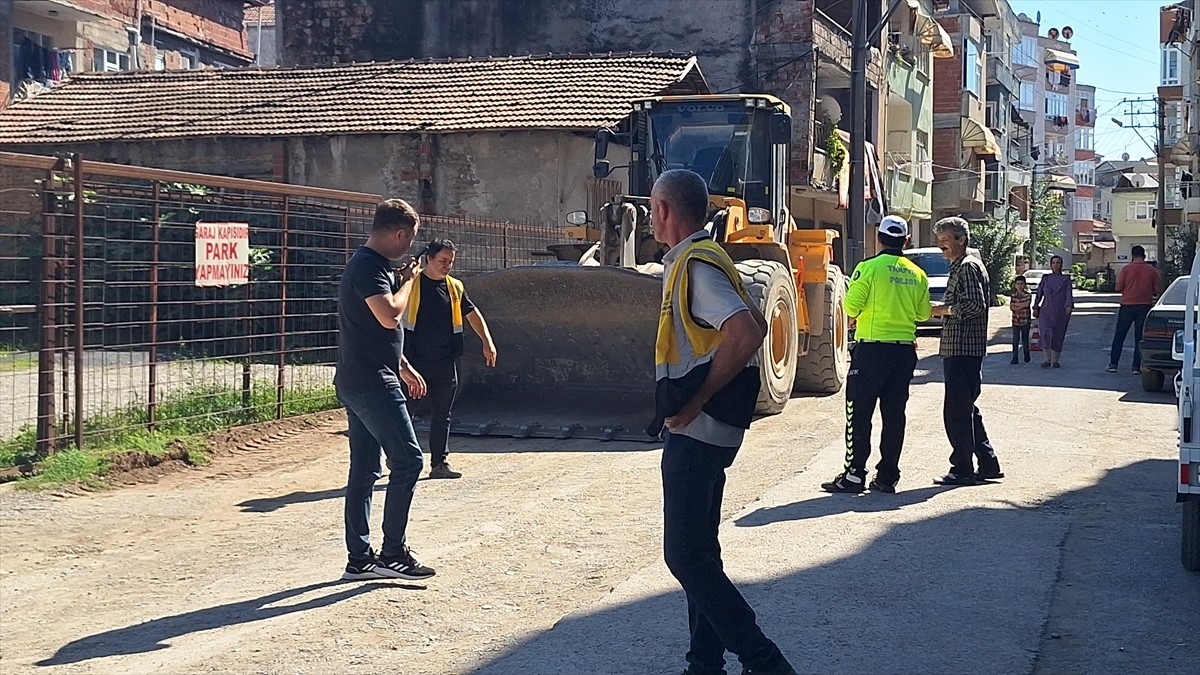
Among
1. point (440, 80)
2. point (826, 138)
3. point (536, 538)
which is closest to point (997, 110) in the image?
point (826, 138)

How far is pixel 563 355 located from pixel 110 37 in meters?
28.8

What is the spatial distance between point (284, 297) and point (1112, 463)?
7091mm

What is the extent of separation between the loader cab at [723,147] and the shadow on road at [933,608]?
6.65m

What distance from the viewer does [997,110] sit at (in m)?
60.1

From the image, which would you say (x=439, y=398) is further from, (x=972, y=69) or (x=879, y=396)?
(x=972, y=69)

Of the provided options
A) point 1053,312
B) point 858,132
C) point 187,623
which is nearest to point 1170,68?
point 858,132

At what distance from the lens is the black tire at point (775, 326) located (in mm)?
12047

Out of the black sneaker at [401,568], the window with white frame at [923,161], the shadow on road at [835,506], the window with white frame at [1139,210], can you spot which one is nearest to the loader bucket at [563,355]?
the shadow on road at [835,506]

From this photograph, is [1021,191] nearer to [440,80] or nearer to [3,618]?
[440,80]

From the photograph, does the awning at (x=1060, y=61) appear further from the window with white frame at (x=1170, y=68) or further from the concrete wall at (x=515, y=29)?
the concrete wall at (x=515, y=29)

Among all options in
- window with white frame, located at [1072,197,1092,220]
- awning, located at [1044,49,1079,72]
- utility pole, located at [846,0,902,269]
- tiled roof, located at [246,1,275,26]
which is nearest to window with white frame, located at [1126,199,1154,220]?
window with white frame, located at [1072,197,1092,220]

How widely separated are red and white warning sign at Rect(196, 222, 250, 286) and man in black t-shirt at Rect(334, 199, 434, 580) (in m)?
4.34

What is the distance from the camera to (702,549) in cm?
459

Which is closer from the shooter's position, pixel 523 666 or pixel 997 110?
pixel 523 666
